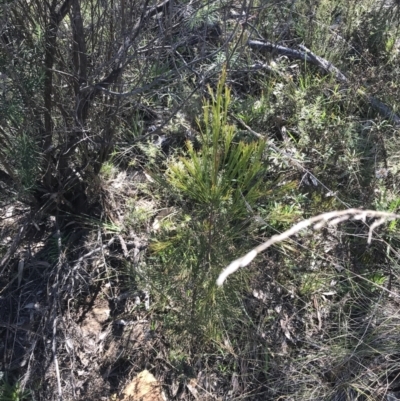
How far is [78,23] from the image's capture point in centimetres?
179

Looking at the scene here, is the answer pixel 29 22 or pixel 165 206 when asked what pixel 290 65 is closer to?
pixel 165 206

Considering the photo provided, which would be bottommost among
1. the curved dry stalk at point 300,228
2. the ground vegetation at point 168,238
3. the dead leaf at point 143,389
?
the dead leaf at point 143,389

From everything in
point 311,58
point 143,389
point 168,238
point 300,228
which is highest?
point 300,228

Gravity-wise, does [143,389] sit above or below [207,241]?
below

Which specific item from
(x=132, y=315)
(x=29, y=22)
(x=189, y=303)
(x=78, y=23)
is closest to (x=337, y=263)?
(x=189, y=303)

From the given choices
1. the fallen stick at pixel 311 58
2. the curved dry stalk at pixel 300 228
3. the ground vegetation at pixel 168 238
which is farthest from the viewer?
the fallen stick at pixel 311 58

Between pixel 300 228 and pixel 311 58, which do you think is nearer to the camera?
pixel 300 228

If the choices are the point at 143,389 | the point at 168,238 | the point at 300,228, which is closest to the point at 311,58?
the point at 168,238

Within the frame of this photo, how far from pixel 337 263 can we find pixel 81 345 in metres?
1.20

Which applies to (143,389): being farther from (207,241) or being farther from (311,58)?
(311,58)

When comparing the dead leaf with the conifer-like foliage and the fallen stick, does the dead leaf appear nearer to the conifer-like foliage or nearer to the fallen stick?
the conifer-like foliage

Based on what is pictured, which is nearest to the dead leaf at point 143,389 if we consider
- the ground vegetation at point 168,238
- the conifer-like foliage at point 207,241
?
the ground vegetation at point 168,238

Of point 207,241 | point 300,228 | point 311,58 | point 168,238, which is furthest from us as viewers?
point 311,58

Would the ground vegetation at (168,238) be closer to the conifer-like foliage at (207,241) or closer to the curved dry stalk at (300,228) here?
the conifer-like foliage at (207,241)
